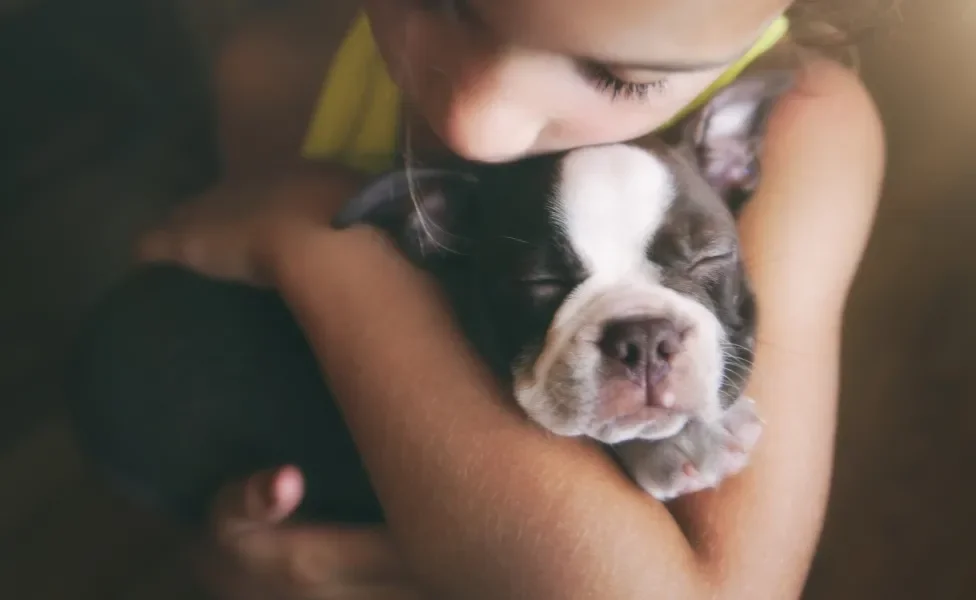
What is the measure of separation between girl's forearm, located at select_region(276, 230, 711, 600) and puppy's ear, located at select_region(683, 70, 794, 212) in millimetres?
212

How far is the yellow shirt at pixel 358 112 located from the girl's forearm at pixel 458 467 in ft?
0.19

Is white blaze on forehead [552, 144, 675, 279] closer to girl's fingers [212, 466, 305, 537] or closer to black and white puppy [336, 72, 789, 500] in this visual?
black and white puppy [336, 72, 789, 500]

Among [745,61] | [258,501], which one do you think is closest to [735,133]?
[745,61]

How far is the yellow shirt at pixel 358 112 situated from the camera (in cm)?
56

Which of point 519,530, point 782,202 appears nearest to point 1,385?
point 519,530

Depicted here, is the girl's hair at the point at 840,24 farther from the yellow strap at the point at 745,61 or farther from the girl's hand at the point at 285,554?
the girl's hand at the point at 285,554

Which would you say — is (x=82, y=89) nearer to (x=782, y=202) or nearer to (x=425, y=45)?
(x=425, y=45)

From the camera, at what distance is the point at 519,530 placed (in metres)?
0.49

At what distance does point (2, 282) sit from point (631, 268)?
472mm

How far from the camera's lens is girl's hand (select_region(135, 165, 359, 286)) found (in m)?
0.59

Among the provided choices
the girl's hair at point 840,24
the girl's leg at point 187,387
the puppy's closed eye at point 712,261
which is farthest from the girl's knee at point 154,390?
the girl's hair at point 840,24

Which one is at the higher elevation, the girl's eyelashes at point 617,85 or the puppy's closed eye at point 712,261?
the girl's eyelashes at point 617,85

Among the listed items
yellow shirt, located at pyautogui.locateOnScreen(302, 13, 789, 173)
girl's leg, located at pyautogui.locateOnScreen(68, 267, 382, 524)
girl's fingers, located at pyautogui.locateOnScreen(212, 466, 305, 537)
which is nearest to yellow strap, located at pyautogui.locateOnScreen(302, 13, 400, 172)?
yellow shirt, located at pyautogui.locateOnScreen(302, 13, 789, 173)

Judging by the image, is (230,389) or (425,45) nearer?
(425,45)
